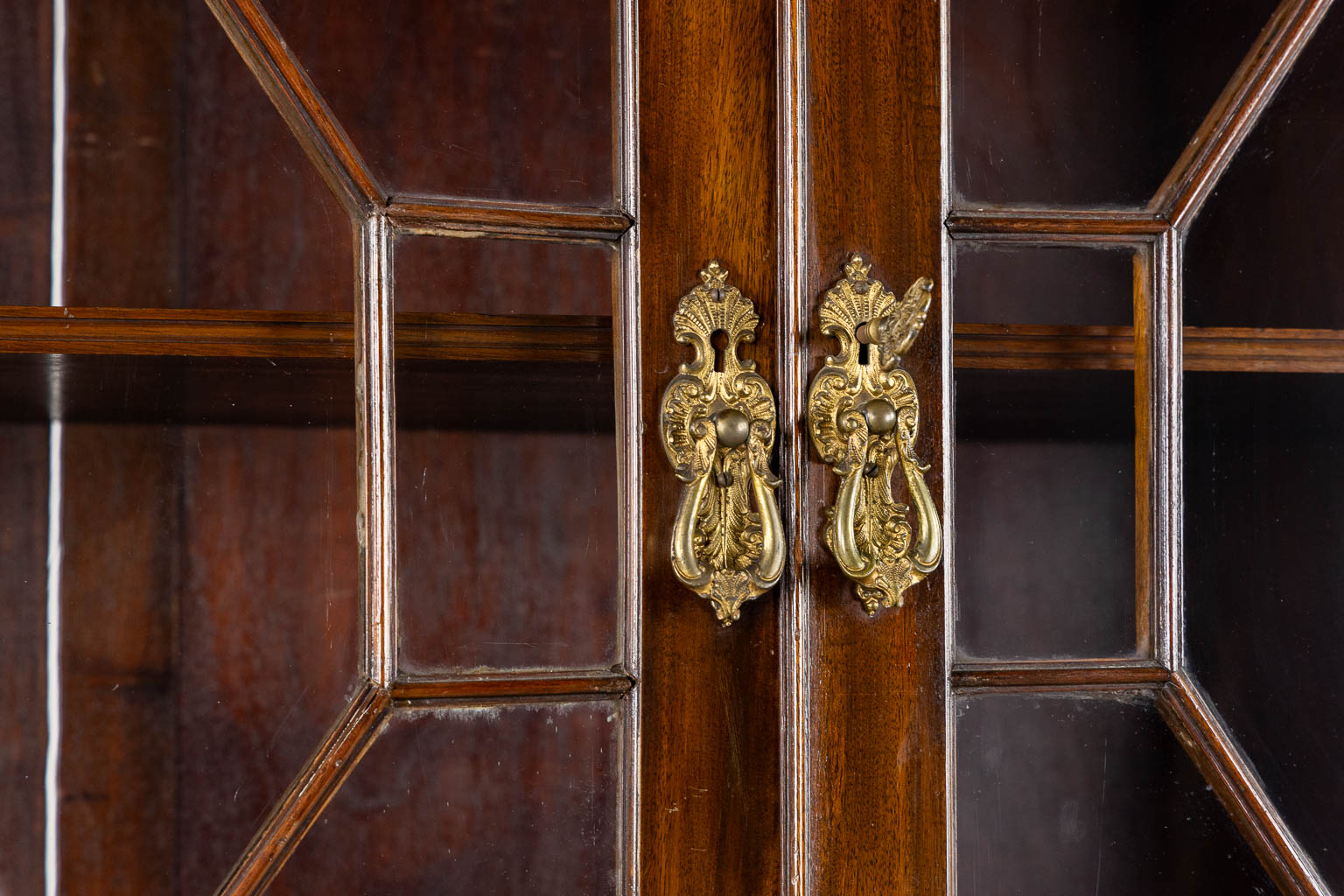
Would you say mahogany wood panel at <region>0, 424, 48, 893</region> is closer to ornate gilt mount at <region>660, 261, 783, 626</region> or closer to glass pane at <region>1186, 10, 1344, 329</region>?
ornate gilt mount at <region>660, 261, 783, 626</region>

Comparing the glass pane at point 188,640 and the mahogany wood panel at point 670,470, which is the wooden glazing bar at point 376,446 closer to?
the glass pane at point 188,640

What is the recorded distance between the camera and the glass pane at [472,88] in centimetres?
47

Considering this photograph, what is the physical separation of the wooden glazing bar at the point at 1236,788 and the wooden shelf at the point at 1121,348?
163 millimetres

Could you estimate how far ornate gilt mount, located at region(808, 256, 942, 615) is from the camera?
1.55 ft

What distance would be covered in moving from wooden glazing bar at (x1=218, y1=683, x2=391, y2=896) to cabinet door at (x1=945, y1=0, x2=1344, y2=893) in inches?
10.9

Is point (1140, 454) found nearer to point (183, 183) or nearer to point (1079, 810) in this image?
point (1079, 810)

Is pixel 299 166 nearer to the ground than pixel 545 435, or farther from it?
farther from it

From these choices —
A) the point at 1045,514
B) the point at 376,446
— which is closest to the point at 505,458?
the point at 376,446

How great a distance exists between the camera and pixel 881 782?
0.49 m

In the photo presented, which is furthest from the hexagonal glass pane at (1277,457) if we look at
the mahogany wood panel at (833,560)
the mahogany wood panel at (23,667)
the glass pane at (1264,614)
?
Result: the mahogany wood panel at (23,667)

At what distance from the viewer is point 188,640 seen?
452 mm

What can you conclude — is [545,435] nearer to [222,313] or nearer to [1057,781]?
[222,313]

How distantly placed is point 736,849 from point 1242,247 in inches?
15.4

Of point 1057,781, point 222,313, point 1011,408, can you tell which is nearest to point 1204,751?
point 1057,781
